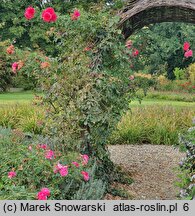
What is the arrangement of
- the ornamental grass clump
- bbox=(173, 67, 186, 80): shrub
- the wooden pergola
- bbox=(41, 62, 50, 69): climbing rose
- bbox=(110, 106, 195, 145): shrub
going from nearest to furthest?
the ornamental grass clump < bbox=(41, 62, 50, 69): climbing rose < the wooden pergola < bbox=(110, 106, 195, 145): shrub < bbox=(173, 67, 186, 80): shrub

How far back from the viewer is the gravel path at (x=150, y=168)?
5.71 metres

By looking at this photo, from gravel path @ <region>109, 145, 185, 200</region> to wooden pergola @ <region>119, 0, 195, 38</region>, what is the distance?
1.83 meters

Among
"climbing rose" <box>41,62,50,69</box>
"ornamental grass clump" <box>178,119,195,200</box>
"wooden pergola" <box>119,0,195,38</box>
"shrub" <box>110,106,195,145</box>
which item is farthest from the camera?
"shrub" <box>110,106,195,145</box>

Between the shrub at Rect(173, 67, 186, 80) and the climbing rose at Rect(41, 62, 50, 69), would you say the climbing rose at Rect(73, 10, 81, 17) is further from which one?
the shrub at Rect(173, 67, 186, 80)

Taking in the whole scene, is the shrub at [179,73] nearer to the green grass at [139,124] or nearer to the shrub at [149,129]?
the green grass at [139,124]

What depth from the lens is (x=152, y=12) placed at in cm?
598

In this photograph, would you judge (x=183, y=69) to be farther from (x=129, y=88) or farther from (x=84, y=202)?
(x=84, y=202)

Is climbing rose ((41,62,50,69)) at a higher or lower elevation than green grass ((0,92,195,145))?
higher

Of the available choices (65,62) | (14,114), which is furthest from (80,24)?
(14,114)

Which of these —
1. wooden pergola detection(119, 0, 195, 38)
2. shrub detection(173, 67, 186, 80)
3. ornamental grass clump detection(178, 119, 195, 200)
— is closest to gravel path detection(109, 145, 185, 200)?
ornamental grass clump detection(178, 119, 195, 200)

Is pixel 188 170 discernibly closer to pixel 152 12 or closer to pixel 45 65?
pixel 45 65

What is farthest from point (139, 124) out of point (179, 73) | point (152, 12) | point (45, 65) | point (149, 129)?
point (179, 73)

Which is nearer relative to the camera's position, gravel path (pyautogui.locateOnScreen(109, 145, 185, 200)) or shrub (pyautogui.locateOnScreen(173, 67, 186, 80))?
gravel path (pyautogui.locateOnScreen(109, 145, 185, 200))

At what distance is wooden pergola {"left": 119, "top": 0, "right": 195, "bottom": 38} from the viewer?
5676mm
